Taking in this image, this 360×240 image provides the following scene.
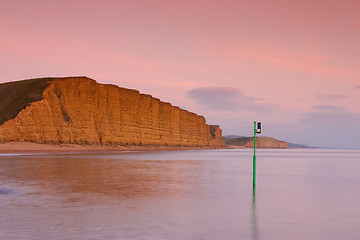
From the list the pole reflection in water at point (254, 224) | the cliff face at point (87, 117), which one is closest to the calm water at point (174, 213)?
the pole reflection in water at point (254, 224)

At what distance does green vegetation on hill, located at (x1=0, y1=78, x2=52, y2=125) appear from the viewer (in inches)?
3059

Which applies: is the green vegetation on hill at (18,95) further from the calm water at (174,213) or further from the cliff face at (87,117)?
the calm water at (174,213)

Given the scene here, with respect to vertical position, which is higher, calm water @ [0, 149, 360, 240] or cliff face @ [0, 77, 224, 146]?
cliff face @ [0, 77, 224, 146]

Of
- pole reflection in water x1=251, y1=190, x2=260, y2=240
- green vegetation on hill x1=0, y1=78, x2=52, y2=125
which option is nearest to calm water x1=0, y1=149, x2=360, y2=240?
pole reflection in water x1=251, y1=190, x2=260, y2=240

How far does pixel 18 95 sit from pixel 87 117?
1799cm

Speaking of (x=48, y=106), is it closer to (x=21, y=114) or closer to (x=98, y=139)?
(x=21, y=114)

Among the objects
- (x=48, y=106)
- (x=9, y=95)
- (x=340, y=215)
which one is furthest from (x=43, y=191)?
(x=9, y=95)

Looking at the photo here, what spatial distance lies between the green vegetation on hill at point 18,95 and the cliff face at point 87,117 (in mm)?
468

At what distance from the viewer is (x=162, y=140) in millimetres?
130500

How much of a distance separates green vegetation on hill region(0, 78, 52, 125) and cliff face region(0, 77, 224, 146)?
47 centimetres

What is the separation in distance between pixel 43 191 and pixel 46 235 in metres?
7.64

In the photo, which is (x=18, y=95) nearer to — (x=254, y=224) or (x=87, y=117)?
(x=87, y=117)

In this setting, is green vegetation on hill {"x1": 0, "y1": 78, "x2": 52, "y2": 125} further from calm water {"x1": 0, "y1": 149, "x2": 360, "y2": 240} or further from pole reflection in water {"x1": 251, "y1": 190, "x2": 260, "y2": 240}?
pole reflection in water {"x1": 251, "y1": 190, "x2": 260, "y2": 240}

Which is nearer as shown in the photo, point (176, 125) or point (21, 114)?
point (21, 114)
